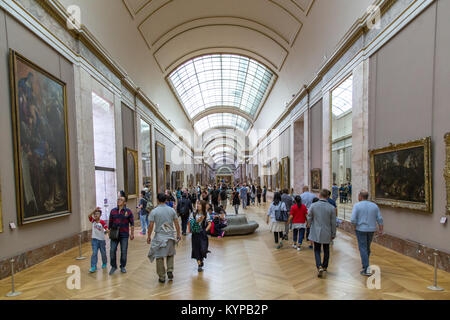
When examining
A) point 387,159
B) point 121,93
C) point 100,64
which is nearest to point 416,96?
point 387,159

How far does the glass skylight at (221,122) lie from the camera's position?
42.1 metres

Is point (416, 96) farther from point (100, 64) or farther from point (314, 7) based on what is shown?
point (100, 64)

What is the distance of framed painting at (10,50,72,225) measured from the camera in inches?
208

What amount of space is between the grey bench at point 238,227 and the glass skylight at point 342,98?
555cm

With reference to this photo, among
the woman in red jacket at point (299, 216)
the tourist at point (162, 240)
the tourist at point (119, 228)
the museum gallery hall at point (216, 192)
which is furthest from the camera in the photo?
the woman in red jacket at point (299, 216)

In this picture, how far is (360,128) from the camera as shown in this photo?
26.0ft

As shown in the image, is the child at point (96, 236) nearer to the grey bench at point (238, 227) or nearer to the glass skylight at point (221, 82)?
the grey bench at point (238, 227)

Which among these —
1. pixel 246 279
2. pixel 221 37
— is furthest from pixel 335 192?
pixel 221 37

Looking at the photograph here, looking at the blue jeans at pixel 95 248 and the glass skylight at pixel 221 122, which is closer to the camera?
the blue jeans at pixel 95 248

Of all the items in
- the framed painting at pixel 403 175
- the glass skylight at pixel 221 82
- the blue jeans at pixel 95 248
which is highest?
the glass skylight at pixel 221 82

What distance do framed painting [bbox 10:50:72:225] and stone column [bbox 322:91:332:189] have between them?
958 centimetres

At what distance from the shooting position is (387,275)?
4.77 m

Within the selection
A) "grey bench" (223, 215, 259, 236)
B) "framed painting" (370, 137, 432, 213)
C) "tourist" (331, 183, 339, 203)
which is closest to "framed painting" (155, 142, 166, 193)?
"grey bench" (223, 215, 259, 236)

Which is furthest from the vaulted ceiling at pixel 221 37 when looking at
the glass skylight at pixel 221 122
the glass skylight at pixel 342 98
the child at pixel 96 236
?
the glass skylight at pixel 221 122
